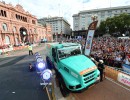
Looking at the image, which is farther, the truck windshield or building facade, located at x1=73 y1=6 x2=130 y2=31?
building facade, located at x1=73 y1=6 x2=130 y2=31

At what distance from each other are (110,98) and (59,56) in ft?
11.7

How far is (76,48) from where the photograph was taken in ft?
22.4

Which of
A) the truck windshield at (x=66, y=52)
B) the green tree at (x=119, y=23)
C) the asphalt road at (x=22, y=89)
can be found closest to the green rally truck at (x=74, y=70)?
the truck windshield at (x=66, y=52)

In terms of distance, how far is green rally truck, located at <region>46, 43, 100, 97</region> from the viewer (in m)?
5.06

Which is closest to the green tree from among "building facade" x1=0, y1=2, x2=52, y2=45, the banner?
"building facade" x1=0, y1=2, x2=52, y2=45

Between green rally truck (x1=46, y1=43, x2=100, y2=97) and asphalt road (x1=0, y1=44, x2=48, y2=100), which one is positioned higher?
green rally truck (x1=46, y1=43, x2=100, y2=97)

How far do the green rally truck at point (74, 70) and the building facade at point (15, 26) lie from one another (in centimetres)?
3527

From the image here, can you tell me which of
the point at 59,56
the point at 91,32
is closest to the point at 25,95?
the point at 59,56

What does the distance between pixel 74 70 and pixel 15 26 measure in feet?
143

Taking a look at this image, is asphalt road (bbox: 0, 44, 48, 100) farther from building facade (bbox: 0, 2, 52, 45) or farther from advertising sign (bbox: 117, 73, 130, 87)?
building facade (bbox: 0, 2, 52, 45)

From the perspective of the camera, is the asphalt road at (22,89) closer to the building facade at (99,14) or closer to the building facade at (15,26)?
the building facade at (15,26)

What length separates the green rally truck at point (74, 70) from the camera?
5.06 m

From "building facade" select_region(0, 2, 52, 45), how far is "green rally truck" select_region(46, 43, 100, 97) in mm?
35272

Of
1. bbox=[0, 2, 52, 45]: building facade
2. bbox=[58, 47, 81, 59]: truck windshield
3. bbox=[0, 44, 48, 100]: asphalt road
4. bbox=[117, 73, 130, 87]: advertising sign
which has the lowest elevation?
bbox=[0, 44, 48, 100]: asphalt road
